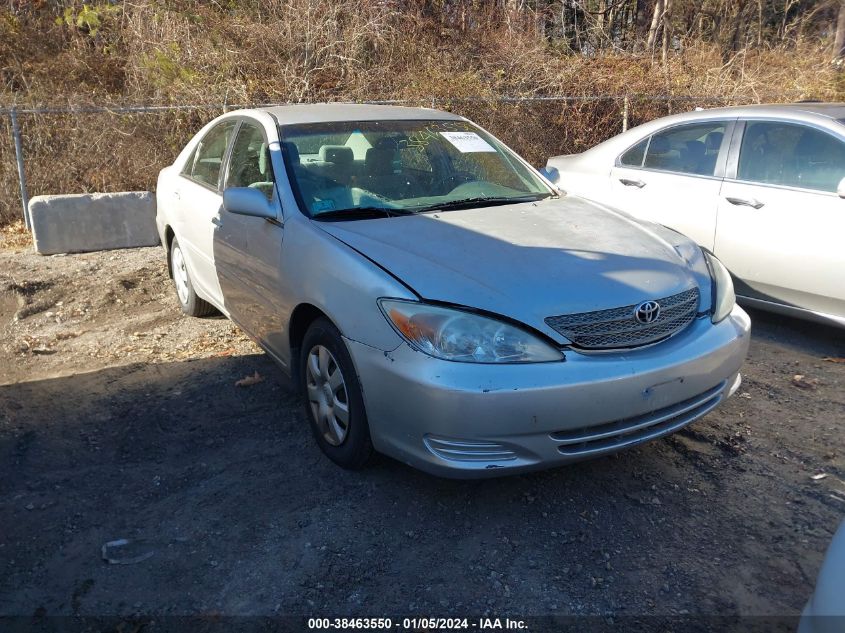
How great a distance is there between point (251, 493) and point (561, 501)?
4.59 ft

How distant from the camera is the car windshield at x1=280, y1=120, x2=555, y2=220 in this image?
3984 mm

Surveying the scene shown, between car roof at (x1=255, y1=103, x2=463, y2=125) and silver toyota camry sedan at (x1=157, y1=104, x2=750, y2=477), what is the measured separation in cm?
3

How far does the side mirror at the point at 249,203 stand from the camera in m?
3.90

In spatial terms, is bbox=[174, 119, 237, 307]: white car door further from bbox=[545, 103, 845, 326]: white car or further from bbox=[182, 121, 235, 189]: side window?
bbox=[545, 103, 845, 326]: white car

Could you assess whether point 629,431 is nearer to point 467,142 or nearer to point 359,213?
point 359,213

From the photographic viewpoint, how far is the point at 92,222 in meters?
8.16

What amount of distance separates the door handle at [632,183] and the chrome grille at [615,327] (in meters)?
3.13

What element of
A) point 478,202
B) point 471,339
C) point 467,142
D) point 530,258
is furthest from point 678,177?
point 471,339

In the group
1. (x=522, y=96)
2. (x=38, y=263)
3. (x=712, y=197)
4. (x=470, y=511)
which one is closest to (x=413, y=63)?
(x=522, y=96)

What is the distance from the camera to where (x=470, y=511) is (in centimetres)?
328

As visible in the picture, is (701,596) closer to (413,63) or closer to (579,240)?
(579,240)

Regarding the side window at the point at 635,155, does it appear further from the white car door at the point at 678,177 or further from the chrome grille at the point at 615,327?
the chrome grille at the point at 615,327

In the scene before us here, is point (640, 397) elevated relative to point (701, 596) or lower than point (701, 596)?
elevated

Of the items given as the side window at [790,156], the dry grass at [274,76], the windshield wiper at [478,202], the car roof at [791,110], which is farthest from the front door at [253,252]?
the dry grass at [274,76]
